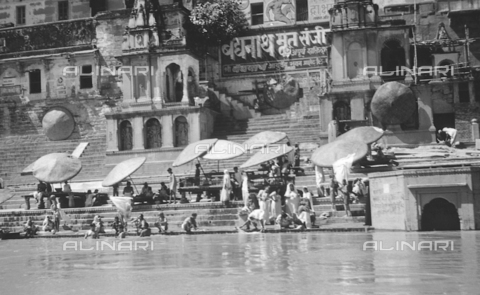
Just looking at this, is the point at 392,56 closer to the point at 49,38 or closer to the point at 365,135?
the point at 365,135

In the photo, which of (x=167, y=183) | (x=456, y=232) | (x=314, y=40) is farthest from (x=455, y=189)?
(x=314, y=40)

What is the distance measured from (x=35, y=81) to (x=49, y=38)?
2522mm

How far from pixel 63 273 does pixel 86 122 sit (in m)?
30.1

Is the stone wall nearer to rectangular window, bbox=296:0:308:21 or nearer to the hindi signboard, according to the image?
rectangular window, bbox=296:0:308:21

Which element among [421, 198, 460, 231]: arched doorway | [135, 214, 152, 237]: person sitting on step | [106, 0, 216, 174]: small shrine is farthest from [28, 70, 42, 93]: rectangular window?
[421, 198, 460, 231]: arched doorway

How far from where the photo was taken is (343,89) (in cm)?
3528

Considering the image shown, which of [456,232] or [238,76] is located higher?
[238,76]

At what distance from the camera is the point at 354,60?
1416 inches

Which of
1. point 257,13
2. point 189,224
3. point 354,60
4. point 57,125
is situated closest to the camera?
point 189,224

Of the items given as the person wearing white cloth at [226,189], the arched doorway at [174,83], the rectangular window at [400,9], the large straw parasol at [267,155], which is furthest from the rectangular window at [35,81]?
the person wearing white cloth at [226,189]

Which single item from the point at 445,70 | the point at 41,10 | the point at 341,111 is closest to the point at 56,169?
the point at 341,111

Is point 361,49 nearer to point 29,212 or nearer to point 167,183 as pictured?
point 167,183

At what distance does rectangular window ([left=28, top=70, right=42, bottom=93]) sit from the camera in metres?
43.9

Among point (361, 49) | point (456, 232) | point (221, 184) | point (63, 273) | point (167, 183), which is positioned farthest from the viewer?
point (361, 49)
